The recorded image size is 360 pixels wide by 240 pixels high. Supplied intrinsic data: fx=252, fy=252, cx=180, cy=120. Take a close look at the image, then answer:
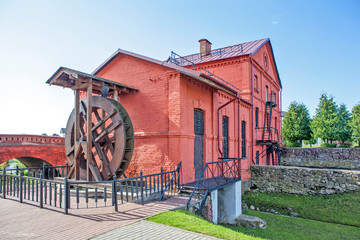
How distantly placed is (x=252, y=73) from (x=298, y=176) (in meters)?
6.91

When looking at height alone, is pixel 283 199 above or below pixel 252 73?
below

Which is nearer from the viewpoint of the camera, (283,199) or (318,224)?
(318,224)

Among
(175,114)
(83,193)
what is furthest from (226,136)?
(83,193)

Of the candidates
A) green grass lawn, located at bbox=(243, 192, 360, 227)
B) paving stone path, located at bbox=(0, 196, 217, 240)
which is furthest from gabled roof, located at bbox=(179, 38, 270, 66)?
paving stone path, located at bbox=(0, 196, 217, 240)

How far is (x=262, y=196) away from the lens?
13859 mm

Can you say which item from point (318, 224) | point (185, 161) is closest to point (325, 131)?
point (318, 224)

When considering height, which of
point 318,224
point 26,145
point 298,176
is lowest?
point 318,224

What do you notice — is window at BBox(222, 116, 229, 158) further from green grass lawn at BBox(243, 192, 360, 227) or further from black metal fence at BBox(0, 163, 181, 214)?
black metal fence at BBox(0, 163, 181, 214)

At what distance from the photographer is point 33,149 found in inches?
520

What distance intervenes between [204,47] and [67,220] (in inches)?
640

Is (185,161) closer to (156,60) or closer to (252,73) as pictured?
(156,60)

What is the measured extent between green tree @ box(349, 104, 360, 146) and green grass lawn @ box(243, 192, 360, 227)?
19540 mm

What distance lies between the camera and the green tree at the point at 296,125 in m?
33.7

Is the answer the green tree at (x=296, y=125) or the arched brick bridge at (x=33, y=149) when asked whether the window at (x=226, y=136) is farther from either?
the green tree at (x=296, y=125)
